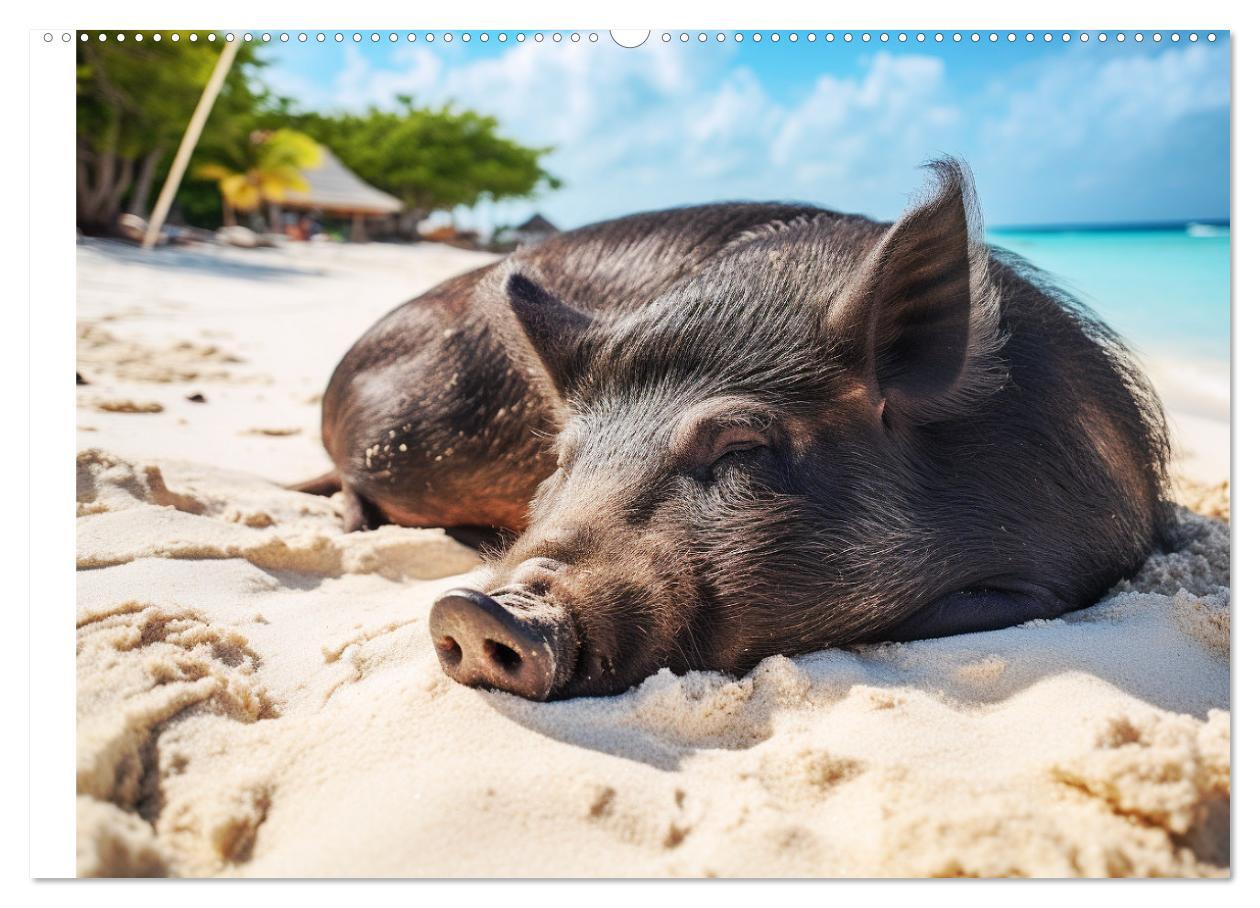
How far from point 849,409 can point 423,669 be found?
1.02m

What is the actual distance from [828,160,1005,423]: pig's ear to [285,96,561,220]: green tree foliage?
1.62m

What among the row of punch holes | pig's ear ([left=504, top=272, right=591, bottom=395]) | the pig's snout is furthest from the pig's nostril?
the row of punch holes

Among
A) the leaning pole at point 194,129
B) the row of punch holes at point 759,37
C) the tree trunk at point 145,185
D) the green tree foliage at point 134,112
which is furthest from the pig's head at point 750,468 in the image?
the tree trunk at point 145,185

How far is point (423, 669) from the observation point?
76.5 inches

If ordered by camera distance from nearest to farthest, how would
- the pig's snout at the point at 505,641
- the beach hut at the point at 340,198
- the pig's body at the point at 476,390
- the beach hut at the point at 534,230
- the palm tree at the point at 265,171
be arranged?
the pig's snout at the point at 505,641 → the pig's body at the point at 476,390 → the beach hut at the point at 534,230 → the palm tree at the point at 265,171 → the beach hut at the point at 340,198

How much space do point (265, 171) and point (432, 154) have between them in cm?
169

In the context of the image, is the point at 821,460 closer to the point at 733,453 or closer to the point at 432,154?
the point at 733,453

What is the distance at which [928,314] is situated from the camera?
221 cm

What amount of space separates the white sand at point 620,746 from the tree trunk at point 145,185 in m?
1.76

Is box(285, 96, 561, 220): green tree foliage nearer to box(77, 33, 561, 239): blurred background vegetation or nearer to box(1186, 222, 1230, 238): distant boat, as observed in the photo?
→ box(77, 33, 561, 239): blurred background vegetation

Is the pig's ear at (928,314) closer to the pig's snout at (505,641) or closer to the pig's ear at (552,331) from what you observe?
the pig's ear at (552,331)

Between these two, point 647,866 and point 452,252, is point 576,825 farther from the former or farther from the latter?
point 452,252

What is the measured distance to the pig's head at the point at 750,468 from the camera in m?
Answer: 1.92

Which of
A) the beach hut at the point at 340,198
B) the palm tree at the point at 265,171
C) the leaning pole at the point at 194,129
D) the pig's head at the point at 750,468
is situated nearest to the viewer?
the pig's head at the point at 750,468
